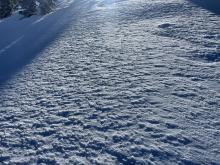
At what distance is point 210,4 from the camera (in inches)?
440

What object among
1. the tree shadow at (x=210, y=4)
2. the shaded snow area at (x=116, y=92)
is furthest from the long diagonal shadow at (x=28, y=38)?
the tree shadow at (x=210, y=4)

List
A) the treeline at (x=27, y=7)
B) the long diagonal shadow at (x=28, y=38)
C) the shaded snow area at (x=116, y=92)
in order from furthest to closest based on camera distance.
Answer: the treeline at (x=27, y=7) → the long diagonal shadow at (x=28, y=38) → the shaded snow area at (x=116, y=92)

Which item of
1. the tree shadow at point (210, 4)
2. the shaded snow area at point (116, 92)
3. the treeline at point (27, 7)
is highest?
the treeline at point (27, 7)

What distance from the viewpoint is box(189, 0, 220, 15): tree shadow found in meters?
10.5

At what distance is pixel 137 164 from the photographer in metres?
4.21

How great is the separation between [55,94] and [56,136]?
152 cm

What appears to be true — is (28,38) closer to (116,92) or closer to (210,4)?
(116,92)

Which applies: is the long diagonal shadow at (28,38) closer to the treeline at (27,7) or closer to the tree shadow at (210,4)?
the treeline at (27,7)

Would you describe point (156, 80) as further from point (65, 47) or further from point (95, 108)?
point (65, 47)

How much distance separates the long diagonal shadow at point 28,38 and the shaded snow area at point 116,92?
0.04 meters

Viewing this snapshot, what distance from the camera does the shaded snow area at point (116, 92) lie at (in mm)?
4570

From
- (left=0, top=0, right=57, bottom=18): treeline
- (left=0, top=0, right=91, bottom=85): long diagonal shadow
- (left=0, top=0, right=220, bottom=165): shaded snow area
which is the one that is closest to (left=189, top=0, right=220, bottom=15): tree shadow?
(left=0, top=0, right=220, bottom=165): shaded snow area

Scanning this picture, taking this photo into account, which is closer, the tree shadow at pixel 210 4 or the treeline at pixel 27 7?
the tree shadow at pixel 210 4

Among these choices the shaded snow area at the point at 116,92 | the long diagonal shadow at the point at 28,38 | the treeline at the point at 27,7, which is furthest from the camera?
the treeline at the point at 27,7
